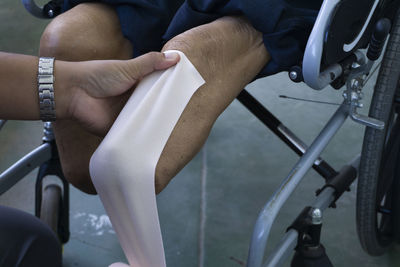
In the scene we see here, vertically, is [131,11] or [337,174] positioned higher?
[131,11]

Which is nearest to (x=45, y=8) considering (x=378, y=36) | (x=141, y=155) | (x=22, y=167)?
(x=22, y=167)

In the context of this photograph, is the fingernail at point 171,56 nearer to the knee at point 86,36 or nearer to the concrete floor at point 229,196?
the knee at point 86,36

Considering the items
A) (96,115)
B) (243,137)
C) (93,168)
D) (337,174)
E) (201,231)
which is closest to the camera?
(93,168)

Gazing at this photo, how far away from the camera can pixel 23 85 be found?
2.70 feet

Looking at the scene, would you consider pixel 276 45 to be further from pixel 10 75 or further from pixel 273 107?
pixel 273 107

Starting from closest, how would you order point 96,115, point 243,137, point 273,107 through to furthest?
point 96,115 < point 243,137 < point 273,107

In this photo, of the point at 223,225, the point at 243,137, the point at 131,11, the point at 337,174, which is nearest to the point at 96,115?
the point at 131,11

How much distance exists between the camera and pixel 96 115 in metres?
0.88

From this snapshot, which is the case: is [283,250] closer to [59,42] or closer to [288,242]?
[288,242]

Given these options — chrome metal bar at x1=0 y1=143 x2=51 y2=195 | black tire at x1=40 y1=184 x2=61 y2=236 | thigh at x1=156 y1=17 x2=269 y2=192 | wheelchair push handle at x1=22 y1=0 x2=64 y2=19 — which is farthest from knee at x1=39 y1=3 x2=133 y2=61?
black tire at x1=40 y1=184 x2=61 y2=236

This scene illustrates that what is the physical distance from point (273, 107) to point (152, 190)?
4.34 feet

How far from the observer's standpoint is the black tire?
1345 mm

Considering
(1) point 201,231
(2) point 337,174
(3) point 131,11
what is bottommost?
(1) point 201,231

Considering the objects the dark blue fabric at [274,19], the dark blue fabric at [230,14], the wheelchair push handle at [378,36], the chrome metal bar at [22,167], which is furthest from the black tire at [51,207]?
the wheelchair push handle at [378,36]
